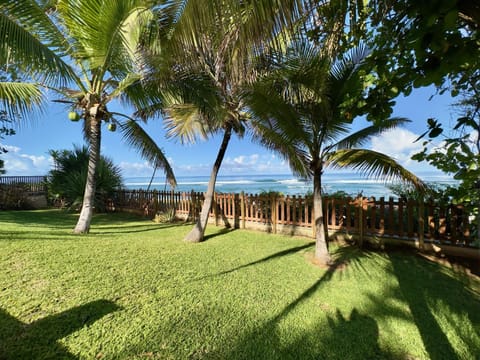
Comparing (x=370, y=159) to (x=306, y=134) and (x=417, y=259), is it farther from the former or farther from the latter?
(x=417, y=259)

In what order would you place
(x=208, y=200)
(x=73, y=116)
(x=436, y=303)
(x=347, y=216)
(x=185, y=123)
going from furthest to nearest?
(x=185, y=123)
(x=208, y=200)
(x=347, y=216)
(x=73, y=116)
(x=436, y=303)

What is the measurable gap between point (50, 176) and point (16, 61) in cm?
1036

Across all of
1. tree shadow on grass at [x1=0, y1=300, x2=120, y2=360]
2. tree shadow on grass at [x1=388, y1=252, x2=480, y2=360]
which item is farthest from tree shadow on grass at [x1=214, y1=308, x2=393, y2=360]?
tree shadow on grass at [x1=0, y1=300, x2=120, y2=360]

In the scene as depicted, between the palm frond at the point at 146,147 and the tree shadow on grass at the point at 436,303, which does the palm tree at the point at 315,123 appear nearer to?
→ the tree shadow on grass at the point at 436,303

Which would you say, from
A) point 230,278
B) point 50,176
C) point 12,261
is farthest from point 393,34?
point 50,176

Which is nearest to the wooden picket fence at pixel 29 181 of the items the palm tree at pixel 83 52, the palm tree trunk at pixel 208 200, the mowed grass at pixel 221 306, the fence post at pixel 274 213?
the palm tree at pixel 83 52

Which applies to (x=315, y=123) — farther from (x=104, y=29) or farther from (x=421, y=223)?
(x=104, y=29)

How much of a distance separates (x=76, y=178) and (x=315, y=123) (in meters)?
10.4

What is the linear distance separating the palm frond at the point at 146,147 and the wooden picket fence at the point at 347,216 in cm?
223

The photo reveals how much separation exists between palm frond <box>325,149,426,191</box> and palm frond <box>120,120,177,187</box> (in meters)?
4.40

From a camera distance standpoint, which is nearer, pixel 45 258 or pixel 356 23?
pixel 356 23

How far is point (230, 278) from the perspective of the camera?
3699 millimetres

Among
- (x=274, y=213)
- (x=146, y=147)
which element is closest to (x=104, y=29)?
(x=146, y=147)

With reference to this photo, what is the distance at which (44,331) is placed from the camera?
7.23 feet
